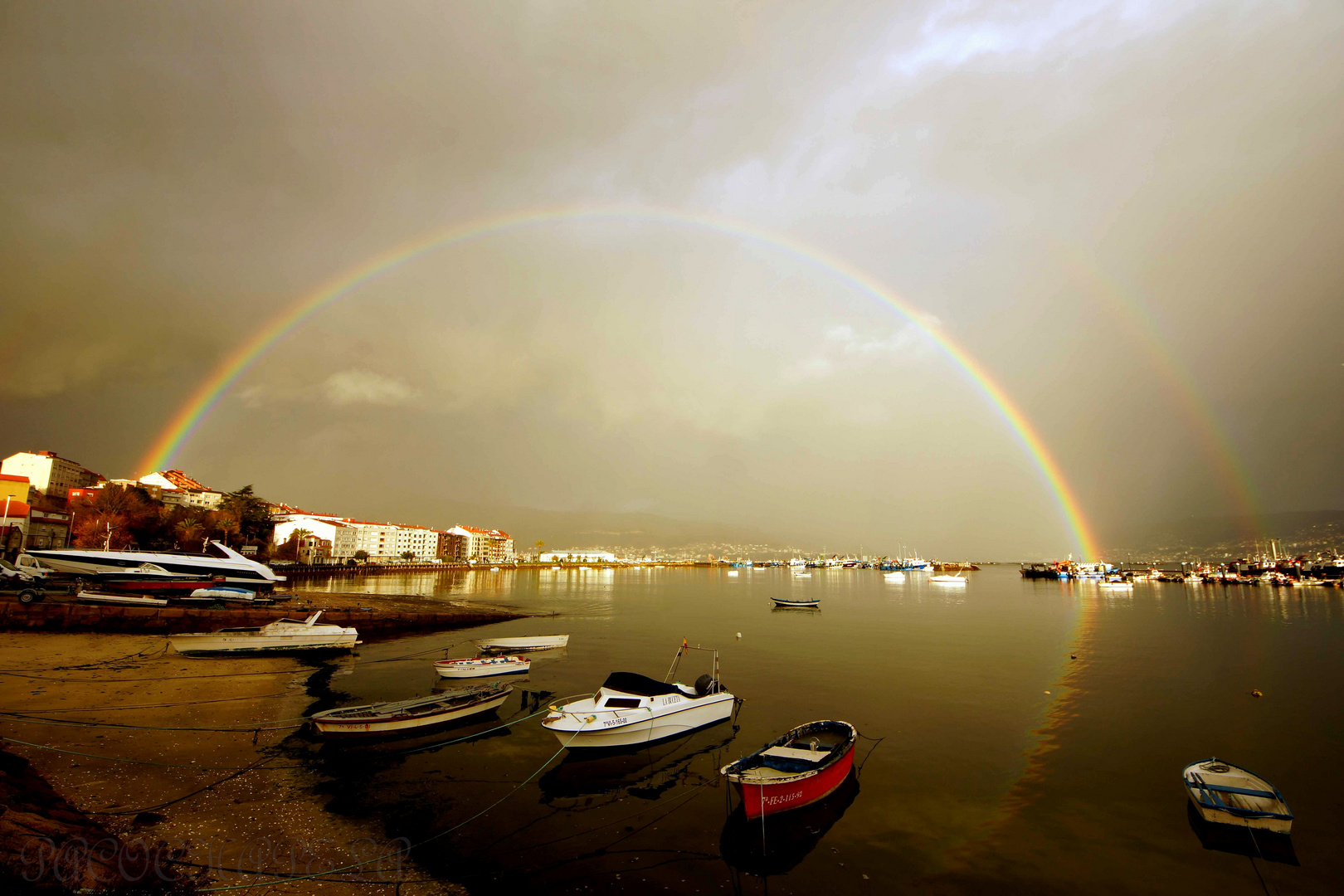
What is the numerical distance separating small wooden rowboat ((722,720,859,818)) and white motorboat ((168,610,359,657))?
29438 mm

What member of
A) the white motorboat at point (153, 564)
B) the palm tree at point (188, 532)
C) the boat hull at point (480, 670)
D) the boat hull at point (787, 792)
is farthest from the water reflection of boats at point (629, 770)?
the palm tree at point (188, 532)

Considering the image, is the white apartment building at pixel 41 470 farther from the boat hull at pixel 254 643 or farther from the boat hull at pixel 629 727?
the boat hull at pixel 629 727

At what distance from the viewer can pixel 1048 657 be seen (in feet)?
135

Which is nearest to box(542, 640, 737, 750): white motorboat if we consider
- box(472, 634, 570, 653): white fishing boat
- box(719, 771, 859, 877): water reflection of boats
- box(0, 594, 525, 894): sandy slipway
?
box(719, 771, 859, 877): water reflection of boats

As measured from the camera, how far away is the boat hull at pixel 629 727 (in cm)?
1820

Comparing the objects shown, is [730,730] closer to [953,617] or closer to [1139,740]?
[1139,740]

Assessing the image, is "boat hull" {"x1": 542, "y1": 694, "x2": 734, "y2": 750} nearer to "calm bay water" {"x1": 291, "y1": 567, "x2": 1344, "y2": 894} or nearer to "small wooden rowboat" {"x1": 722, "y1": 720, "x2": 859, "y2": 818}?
"calm bay water" {"x1": 291, "y1": 567, "x2": 1344, "y2": 894}

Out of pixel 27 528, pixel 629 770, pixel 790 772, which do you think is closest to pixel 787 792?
pixel 790 772

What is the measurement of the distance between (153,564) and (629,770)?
48.6 meters

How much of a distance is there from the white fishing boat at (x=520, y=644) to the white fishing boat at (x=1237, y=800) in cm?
3389

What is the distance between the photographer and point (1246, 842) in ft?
46.2

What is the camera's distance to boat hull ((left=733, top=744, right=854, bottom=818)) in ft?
45.0

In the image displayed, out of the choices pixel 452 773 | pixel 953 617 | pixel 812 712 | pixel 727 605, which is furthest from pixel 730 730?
pixel 727 605

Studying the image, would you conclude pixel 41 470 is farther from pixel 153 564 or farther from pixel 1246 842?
pixel 1246 842
